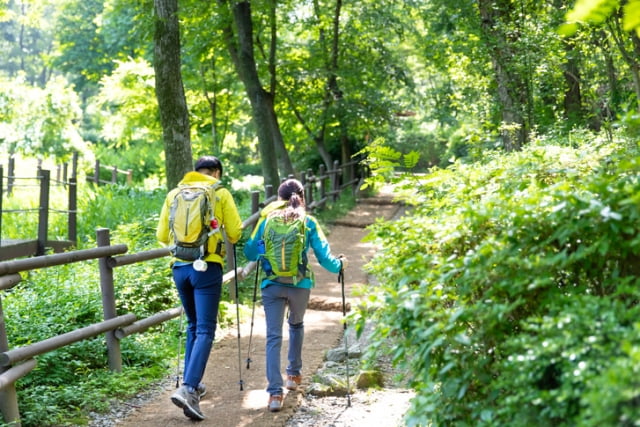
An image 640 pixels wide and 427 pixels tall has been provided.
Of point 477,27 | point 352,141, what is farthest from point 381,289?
point 352,141

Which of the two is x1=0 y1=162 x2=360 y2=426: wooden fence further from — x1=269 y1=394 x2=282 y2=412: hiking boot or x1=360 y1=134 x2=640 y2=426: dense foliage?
x1=360 y1=134 x2=640 y2=426: dense foliage

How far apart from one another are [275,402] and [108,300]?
1785 mm

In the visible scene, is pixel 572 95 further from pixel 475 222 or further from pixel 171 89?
pixel 475 222

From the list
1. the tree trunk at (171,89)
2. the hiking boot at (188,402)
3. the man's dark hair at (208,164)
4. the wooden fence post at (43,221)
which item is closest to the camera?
the hiking boot at (188,402)

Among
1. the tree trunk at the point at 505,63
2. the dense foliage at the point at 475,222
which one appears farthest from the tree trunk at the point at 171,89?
the tree trunk at the point at 505,63

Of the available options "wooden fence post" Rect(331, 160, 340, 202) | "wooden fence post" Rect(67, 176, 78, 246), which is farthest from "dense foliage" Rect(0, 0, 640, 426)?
"wooden fence post" Rect(331, 160, 340, 202)

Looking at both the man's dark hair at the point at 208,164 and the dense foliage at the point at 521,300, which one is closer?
the dense foliage at the point at 521,300

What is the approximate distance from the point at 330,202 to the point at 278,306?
622 inches

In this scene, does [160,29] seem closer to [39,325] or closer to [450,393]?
[39,325]

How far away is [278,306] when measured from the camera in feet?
20.5

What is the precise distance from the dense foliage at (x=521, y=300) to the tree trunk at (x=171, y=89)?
648cm

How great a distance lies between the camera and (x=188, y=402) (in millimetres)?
5812

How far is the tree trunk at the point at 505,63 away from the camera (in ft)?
39.0

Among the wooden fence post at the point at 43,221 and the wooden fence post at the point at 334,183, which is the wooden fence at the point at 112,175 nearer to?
the wooden fence post at the point at 334,183
